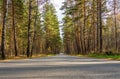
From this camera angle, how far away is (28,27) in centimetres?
4475

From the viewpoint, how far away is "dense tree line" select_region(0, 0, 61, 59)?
151 feet

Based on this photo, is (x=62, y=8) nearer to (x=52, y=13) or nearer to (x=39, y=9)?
(x=52, y=13)

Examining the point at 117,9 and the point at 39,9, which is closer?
the point at 39,9

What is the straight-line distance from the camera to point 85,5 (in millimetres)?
66125

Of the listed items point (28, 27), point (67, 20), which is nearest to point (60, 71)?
point (28, 27)

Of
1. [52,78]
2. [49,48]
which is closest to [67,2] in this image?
[49,48]

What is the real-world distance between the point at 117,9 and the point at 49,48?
1982 inches

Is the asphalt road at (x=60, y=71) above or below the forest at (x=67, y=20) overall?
below

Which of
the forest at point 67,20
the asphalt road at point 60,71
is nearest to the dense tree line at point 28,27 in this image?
the forest at point 67,20

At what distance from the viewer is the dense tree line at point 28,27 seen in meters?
46.0

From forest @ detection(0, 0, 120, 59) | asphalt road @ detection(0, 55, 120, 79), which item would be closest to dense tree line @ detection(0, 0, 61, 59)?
forest @ detection(0, 0, 120, 59)

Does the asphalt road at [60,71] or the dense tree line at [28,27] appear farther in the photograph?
the dense tree line at [28,27]

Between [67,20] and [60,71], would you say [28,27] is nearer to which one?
[60,71]

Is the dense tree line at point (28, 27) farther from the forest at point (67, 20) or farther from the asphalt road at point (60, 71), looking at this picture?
the asphalt road at point (60, 71)
